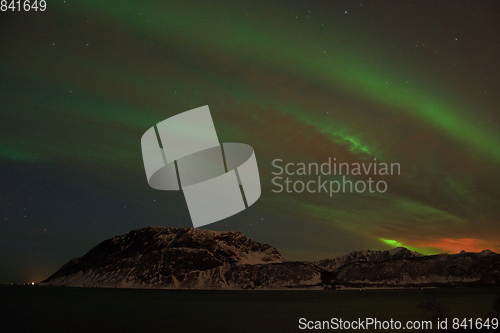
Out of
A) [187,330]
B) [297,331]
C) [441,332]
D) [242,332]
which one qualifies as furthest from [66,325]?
[441,332]

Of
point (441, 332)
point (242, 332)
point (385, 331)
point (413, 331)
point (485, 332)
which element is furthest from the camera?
point (242, 332)

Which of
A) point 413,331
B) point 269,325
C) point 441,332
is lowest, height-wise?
point 269,325

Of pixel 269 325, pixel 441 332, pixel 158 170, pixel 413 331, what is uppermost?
pixel 158 170

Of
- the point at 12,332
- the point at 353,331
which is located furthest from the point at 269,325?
the point at 12,332

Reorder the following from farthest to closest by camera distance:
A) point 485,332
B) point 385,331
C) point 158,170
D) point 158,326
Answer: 1. point 158,326
2. point 385,331
3. point 158,170
4. point 485,332

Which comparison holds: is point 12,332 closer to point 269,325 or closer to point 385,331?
point 269,325

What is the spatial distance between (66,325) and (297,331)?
58480 mm

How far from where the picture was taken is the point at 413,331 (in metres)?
80.6

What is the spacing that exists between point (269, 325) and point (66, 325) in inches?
2042

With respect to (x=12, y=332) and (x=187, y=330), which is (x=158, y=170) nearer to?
(x=187, y=330)

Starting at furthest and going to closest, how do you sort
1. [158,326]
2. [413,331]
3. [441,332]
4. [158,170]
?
[158,326] < [413,331] < [158,170] < [441,332]

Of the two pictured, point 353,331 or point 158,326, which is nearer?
point 353,331

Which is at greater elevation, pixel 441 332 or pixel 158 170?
pixel 158 170

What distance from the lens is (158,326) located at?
103m
